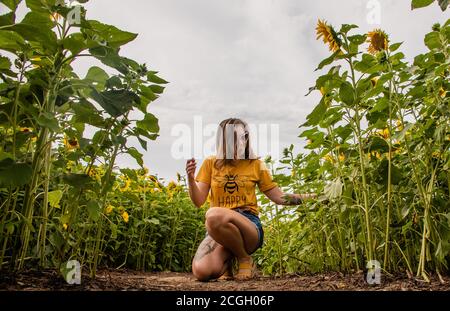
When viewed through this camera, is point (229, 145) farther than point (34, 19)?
Yes

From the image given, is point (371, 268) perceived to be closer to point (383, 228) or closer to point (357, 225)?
point (383, 228)

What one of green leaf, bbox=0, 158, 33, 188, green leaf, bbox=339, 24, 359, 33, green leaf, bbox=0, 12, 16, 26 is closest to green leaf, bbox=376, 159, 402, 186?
green leaf, bbox=339, 24, 359, 33

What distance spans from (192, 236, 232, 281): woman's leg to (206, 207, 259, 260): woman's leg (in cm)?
6

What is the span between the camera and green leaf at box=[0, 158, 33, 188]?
1.37m

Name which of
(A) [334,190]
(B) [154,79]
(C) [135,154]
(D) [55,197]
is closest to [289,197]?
(A) [334,190]

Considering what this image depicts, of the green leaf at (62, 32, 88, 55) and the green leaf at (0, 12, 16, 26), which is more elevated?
the green leaf at (0, 12, 16, 26)

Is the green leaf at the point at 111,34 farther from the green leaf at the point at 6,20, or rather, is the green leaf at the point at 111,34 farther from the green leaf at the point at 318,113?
the green leaf at the point at 318,113

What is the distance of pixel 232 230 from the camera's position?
287 cm

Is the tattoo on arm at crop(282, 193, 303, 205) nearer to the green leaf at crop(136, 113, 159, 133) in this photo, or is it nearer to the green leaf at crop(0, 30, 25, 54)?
the green leaf at crop(136, 113, 159, 133)

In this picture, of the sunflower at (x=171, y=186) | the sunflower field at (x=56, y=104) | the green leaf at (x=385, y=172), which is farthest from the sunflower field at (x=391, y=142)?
the sunflower at (x=171, y=186)

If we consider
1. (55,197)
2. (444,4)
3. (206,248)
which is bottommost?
(206,248)

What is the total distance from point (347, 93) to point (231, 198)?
138 cm

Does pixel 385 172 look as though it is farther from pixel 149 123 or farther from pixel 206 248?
pixel 206 248
